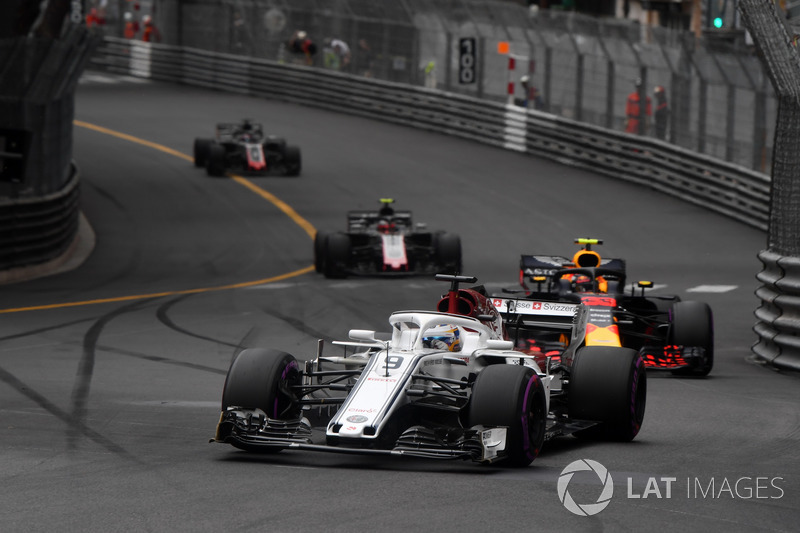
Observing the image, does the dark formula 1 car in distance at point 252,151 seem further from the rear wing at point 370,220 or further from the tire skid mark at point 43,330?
the tire skid mark at point 43,330

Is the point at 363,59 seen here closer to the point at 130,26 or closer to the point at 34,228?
the point at 130,26

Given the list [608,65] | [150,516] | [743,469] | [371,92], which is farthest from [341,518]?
[371,92]

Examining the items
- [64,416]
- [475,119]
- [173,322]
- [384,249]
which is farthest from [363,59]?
[64,416]

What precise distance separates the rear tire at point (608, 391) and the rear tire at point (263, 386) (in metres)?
2.09

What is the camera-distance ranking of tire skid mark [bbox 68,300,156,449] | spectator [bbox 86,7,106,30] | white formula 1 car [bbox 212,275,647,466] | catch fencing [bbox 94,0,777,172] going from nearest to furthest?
white formula 1 car [bbox 212,275,647,466], tire skid mark [bbox 68,300,156,449], catch fencing [bbox 94,0,777,172], spectator [bbox 86,7,106,30]

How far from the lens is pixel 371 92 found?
4294 cm

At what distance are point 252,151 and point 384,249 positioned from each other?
1218cm

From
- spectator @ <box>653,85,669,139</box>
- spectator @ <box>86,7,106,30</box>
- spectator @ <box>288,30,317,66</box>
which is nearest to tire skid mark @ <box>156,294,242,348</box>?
spectator @ <box>653,85,669,139</box>

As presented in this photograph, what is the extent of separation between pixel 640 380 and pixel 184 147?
29.5 meters

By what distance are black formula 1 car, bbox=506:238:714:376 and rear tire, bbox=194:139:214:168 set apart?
19.8 metres

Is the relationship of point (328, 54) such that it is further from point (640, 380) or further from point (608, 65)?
point (640, 380)

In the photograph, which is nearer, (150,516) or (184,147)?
(150,516)

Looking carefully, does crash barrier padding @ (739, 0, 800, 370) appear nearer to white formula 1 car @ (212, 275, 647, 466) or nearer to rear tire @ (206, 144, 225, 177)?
white formula 1 car @ (212, 275, 647, 466)

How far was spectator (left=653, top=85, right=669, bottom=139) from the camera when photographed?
107 ft
